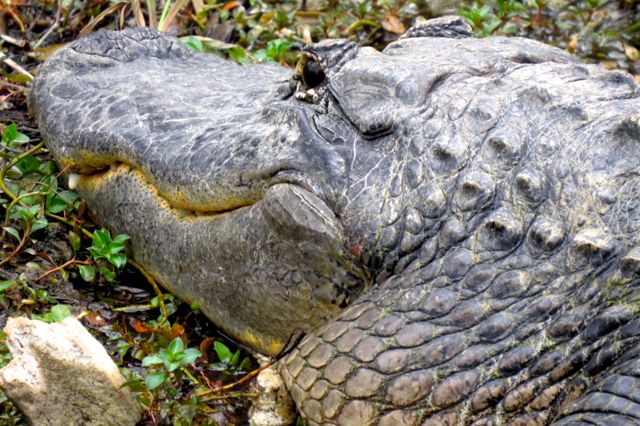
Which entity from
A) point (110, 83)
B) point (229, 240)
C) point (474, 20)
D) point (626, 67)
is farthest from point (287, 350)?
point (626, 67)

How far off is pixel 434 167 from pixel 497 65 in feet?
1.47

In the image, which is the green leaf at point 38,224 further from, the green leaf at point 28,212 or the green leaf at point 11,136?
the green leaf at point 11,136

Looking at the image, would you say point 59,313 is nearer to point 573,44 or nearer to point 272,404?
point 272,404

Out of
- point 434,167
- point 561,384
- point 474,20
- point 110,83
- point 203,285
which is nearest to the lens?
point 561,384

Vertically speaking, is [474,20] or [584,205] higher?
[584,205]

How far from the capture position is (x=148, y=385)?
9.30ft

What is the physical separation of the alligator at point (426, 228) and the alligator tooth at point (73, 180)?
51 centimetres

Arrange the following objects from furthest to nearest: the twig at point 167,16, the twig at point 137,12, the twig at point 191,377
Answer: the twig at point 167,16
the twig at point 137,12
the twig at point 191,377

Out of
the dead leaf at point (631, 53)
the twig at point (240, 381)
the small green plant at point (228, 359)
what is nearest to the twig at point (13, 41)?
the small green plant at point (228, 359)

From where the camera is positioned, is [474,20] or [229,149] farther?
[474,20]

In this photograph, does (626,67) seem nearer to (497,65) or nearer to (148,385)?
(497,65)

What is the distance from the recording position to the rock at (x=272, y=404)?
9.92 ft

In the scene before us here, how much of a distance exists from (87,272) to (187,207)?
0.50 metres

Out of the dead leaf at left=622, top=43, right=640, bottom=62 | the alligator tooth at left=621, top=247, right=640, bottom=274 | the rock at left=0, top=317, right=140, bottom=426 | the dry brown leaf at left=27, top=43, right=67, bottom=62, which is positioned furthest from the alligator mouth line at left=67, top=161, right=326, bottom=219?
the dead leaf at left=622, top=43, right=640, bottom=62
